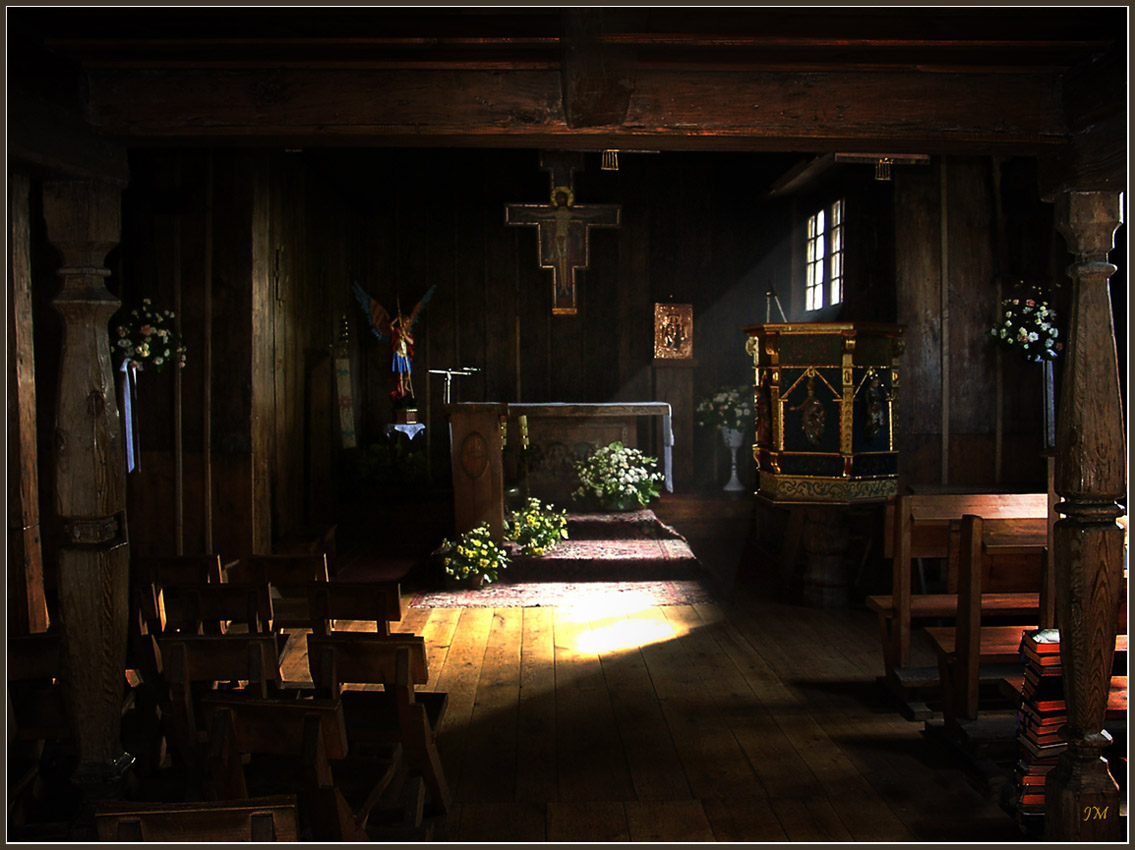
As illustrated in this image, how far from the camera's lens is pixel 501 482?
7406 millimetres

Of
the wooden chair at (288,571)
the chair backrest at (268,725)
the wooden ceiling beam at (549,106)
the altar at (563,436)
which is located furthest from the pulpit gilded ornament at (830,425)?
the chair backrest at (268,725)

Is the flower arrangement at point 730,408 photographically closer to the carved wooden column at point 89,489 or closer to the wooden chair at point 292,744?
the carved wooden column at point 89,489

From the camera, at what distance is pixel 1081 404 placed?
3.29m

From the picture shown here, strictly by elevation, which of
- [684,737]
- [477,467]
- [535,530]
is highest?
[477,467]

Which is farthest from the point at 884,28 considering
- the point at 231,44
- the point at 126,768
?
the point at 126,768

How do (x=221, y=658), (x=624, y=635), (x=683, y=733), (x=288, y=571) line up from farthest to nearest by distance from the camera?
(x=624, y=635) → (x=683, y=733) → (x=288, y=571) → (x=221, y=658)

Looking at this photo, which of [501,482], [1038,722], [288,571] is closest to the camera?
[1038,722]

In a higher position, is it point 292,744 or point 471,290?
point 471,290

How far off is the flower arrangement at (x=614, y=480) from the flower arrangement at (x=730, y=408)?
124 centimetres

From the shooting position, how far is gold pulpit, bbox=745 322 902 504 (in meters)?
6.25

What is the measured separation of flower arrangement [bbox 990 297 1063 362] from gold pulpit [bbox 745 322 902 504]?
Answer: 907 mm

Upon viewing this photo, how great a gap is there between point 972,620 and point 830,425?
2614mm

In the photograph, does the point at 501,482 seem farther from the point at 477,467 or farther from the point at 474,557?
the point at 474,557

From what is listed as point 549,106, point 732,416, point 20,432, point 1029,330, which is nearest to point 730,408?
point 732,416
